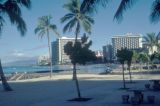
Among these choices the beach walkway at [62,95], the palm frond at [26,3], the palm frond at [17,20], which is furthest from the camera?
the palm frond at [26,3]

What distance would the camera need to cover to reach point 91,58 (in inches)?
995

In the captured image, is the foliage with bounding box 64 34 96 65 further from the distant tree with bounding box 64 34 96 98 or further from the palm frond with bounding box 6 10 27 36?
the palm frond with bounding box 6 10 27 36

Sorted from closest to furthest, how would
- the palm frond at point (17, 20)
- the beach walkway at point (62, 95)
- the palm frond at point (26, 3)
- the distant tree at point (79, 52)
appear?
the beach walkway at point (62, 95), the distant tree at point (79, 52), the palm frond at point (17, 20), the palm frond at point (26, 3)

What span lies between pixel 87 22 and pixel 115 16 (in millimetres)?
33666

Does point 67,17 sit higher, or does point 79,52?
point 67,17

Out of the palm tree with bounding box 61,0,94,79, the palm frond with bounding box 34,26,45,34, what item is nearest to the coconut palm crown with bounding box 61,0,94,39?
the palm tree with bounding box 61,0,94,79

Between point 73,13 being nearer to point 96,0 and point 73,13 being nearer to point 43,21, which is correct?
point 43,21

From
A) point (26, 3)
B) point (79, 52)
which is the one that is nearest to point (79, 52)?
point (79, 52)

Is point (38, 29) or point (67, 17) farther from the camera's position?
point (38, 29)

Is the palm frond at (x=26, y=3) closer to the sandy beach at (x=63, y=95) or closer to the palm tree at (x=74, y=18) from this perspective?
the sandy beach at (x=63, y=95)

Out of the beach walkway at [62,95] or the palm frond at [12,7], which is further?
the palm frond at [12,7]

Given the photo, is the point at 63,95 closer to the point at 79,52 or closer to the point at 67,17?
the point at 79,52

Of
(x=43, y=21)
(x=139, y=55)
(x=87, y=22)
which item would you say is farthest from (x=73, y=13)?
(x=139, y=55)

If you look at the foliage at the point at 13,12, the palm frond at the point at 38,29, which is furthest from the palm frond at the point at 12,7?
the palm frond at the point at 38,29
